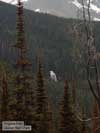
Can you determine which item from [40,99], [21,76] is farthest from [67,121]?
[21,76]

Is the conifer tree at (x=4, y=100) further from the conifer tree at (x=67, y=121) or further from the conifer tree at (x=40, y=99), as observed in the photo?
the conifer tree at (x=67, y=121)

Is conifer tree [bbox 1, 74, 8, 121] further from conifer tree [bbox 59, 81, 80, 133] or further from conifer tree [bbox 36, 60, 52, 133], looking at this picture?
conifer tree [bbox 59, 81, 80, 133]

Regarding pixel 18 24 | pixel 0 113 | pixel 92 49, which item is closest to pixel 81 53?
pixel 92 49

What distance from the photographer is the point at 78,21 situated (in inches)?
501

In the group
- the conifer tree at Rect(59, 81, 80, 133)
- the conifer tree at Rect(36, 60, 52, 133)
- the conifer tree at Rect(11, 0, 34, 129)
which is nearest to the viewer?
the conifer tree at Rect(11, 0, 34, 129)

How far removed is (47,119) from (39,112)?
5587 mm

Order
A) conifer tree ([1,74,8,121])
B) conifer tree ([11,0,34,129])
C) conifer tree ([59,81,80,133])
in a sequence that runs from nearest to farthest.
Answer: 1. conifer tree ([11,0,34,129])
2. conifer tree ([1,74,8,121])
3. conifer tree ([59,81,80,133])

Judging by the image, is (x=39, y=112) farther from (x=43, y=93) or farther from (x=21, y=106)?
(x=21, y=106)

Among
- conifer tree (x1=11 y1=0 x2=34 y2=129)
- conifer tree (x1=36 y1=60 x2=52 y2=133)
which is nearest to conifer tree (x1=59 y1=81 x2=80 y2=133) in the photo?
conifer tree (x1=36 y1=60 x2=52 y2=133)

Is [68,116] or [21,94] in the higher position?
[21,94]

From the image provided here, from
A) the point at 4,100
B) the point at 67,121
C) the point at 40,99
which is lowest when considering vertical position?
the point at 67,121

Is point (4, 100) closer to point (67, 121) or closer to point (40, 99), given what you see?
point (40, 99)

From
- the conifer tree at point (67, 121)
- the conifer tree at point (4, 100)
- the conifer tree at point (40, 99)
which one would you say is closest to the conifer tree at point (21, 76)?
the conifer tree at point (40, 99)

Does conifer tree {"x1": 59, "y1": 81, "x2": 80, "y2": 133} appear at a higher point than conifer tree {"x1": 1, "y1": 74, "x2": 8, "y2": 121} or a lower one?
lower
